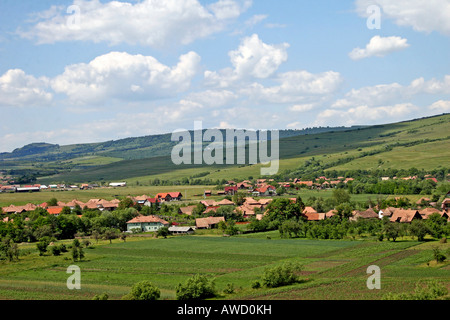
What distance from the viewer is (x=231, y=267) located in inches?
1663

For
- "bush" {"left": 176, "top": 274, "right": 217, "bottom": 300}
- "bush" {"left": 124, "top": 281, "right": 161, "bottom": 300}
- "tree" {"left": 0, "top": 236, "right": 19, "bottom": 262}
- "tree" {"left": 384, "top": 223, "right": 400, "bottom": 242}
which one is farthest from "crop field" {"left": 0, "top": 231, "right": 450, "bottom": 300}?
"tree" {"left": 384, "top": 223, "right": 400, "bottom": 242}

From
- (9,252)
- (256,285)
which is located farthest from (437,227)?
(9,252)

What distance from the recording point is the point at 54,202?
3900 inches

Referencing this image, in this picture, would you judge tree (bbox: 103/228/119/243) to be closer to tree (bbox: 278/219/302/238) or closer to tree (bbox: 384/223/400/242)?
tree (bbox: 278/219/302/238)

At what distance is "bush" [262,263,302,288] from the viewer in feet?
112

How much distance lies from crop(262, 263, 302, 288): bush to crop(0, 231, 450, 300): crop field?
107 cm

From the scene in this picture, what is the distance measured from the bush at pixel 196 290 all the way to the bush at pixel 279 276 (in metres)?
4.22

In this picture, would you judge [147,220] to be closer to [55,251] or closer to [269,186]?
[55,251]

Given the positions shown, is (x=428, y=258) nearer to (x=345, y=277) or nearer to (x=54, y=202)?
(x=345, y=277)

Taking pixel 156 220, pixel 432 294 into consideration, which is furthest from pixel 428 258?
pixel 156 220

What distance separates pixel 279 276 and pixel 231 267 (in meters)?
8.48

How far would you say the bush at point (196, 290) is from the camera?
3047cm

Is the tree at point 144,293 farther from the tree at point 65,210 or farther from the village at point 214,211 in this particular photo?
the tree at point 65,210

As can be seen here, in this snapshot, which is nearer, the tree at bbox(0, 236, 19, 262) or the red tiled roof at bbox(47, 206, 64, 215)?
the tree at bbox(0, 236, 19, 262)
